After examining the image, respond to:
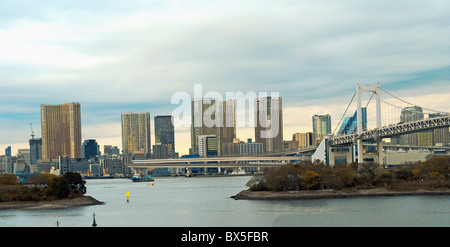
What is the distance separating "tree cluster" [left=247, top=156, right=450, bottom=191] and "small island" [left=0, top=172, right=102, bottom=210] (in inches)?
533

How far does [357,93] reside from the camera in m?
72.3

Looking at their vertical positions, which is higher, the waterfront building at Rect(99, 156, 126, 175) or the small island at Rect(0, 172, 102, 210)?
the small island at Rect(0, 172, 102, 210)

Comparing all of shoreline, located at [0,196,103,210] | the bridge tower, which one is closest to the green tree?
shoreline, located at [0,196,103,210]

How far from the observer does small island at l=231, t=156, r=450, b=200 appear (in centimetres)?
4334

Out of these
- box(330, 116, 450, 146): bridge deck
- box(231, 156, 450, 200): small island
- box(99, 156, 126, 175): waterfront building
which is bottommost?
box(99, 156, 126, 175): waterfront building

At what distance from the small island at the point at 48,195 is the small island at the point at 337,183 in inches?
483

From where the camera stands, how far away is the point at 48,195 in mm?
43094

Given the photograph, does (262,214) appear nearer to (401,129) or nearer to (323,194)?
(323,194)

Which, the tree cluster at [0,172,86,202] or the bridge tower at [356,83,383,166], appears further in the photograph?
Result: the bridge tower at [356,83,383,166]

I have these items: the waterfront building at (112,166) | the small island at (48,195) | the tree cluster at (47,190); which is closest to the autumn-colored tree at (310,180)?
the small island at (48,195)

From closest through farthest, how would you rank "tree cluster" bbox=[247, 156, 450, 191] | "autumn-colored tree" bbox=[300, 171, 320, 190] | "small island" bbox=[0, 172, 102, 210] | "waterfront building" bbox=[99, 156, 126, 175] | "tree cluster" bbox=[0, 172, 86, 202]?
1. "small island" bbox=[0, 172, 102, 210]
2. "tree cluster" bbox=[0, 172, 86, 202]
3. "autumn-colored tree" bbox=[300, 171, 320, 190]
4. "tree cluster" bbox=[247, 156, 450, 191]
5. "waterfront building" bbox=[99, 156, 126, 175]

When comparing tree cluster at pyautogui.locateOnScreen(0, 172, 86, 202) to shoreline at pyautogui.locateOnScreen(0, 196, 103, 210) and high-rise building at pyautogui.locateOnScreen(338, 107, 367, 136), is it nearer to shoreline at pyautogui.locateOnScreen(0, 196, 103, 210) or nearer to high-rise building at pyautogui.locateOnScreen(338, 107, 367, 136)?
shoreline at pyautogui.locateOnScreen(0, 196, 103, 210)

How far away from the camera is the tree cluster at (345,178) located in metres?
44.4

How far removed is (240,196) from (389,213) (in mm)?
16122
